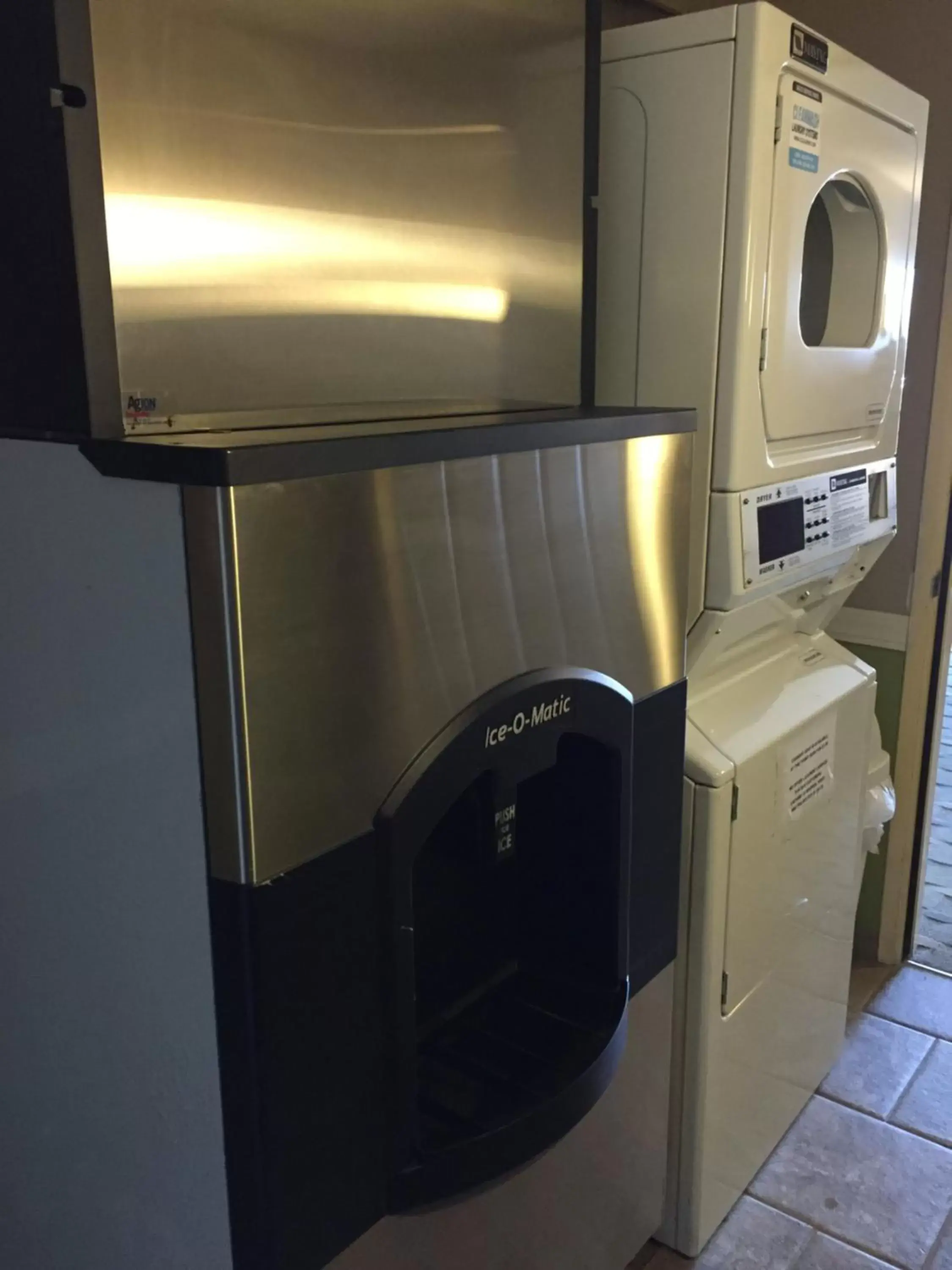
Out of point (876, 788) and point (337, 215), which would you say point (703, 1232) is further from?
point (337, 215)

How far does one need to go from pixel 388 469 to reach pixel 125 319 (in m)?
0.25

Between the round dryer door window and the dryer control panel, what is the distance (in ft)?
0.72

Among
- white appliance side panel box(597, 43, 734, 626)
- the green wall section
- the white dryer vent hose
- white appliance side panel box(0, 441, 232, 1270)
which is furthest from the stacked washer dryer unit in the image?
white appliance side panel box(0, 441, 232, 1270)

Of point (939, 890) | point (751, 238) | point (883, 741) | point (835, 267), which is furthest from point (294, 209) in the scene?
point (939, 890)

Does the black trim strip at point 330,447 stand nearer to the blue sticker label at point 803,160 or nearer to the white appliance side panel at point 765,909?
the blue sticker label at point 803,160

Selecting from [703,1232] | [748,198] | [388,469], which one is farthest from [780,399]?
[703,1232]

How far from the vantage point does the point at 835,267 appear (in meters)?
1.71

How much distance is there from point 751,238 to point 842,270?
1.44 feet

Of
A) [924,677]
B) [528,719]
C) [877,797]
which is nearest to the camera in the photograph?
[528,719]

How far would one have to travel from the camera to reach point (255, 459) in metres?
0.73

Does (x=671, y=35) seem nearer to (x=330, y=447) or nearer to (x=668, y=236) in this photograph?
(x=668, y=236)

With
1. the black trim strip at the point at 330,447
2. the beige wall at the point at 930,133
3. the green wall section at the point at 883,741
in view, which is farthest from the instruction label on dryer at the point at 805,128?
the green wall section at the point at 883,741

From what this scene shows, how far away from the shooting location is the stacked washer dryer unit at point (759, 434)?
1.37m

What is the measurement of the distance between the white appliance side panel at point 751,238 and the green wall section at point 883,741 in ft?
3.19
